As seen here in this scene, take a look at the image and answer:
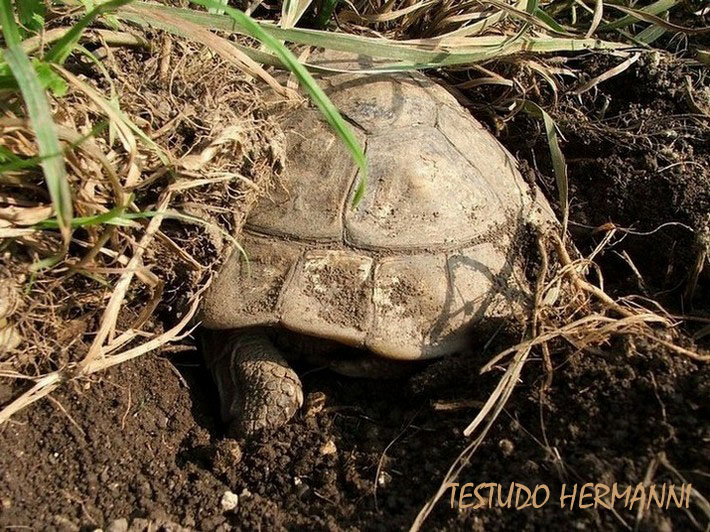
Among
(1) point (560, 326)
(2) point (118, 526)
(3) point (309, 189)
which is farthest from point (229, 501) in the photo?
(1) point (560, 326)

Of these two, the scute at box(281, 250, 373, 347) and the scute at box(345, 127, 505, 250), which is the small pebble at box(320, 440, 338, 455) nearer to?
the scute at box(281, 250, 373, 347)

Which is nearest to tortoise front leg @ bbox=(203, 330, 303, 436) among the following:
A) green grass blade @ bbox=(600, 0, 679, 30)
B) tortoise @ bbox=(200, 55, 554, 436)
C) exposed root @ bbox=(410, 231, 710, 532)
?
tortoise @ bbox=(200, 55, 554, 436)

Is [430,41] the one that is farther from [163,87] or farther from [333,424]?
[333,424]

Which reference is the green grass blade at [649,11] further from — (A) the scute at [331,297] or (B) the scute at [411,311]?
(A) the scute at [331,297]

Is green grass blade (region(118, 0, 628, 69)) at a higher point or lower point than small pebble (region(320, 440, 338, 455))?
higher

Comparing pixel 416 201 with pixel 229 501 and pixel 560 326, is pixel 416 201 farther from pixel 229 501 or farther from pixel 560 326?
pixel 229 501

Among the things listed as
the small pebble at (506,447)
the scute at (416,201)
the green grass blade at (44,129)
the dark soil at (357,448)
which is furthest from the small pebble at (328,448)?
the green grass blade at (44,129)
